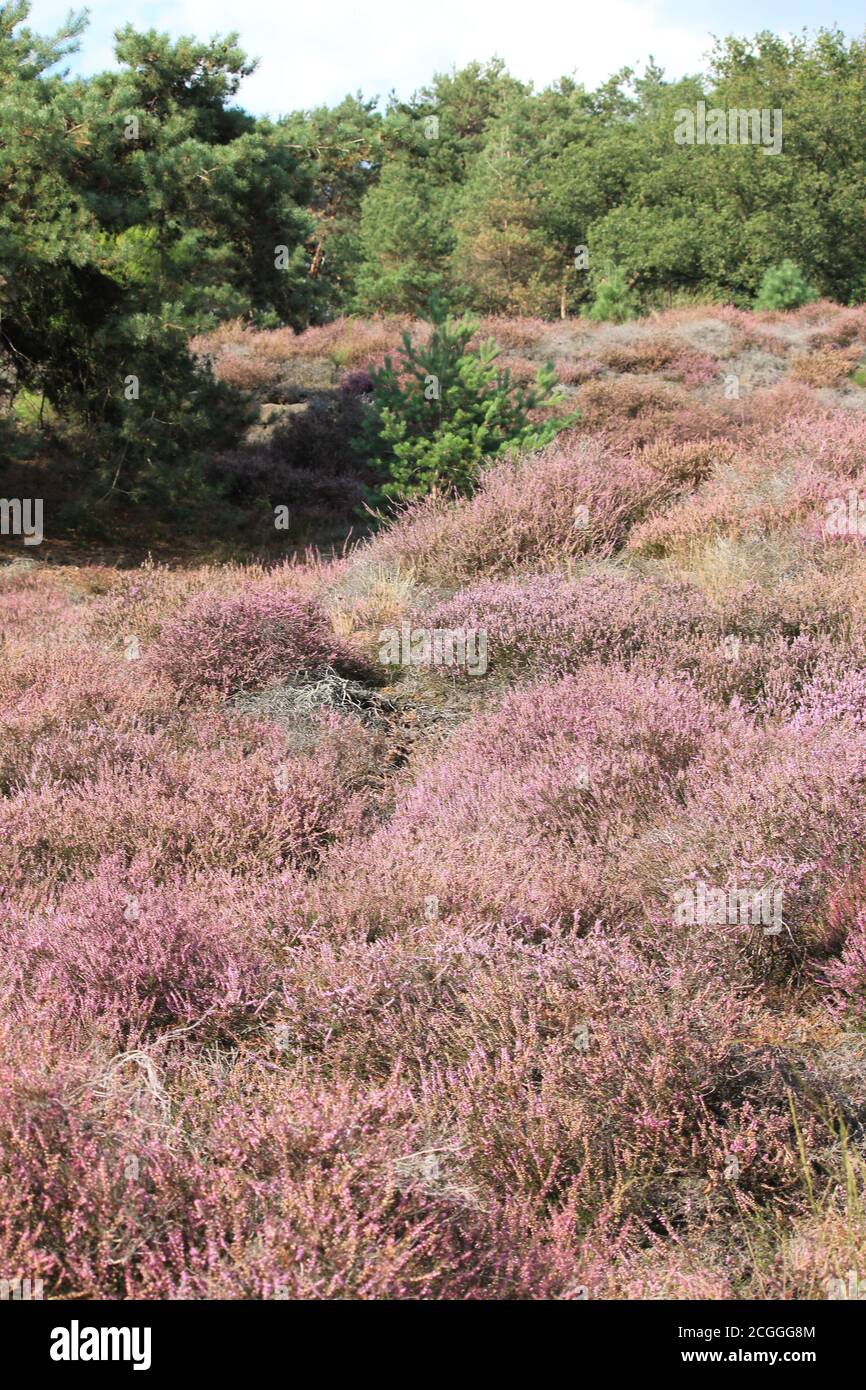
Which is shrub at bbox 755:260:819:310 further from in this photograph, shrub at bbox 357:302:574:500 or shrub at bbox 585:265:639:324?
shrub at bbox 357:302:574:500

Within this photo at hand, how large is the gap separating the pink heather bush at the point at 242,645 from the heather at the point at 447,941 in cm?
2

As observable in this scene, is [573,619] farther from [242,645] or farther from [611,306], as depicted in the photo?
[611,306]

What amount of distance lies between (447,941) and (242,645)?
3.14 m

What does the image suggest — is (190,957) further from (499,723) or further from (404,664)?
(404,664)

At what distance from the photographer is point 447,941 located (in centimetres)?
286

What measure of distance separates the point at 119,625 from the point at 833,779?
14.9 ft

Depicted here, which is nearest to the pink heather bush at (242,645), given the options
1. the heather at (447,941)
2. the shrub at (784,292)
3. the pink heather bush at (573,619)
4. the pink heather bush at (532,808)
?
the heather at (447,941)

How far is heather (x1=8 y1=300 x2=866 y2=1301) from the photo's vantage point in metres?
1.90

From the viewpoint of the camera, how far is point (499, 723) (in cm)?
472

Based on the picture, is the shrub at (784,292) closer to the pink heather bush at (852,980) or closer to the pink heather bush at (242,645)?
the pink heather bush at (242,645)

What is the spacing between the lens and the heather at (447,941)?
1902mm

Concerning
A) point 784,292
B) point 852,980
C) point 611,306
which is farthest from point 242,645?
point 784,292

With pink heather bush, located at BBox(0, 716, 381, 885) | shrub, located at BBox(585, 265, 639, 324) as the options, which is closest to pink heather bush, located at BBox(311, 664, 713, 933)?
pink heather bush, located at BBox(0, 716, 381, 885)
